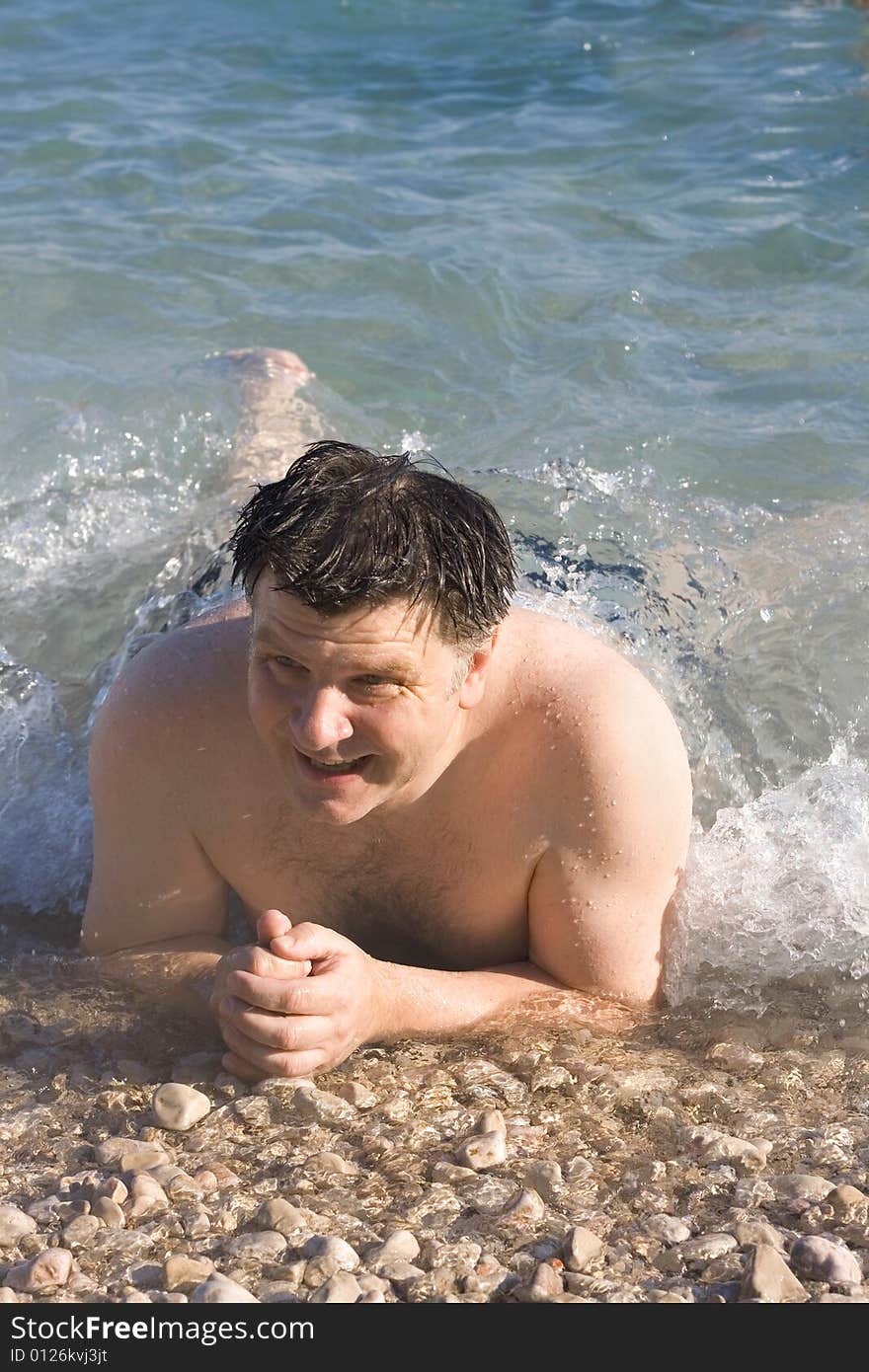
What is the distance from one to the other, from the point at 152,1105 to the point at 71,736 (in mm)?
1872

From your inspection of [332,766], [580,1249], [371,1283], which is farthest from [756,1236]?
[332,766]

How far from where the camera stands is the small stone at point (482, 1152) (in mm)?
3033

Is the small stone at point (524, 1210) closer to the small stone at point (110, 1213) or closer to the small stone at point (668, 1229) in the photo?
the small stone at point (668, 1229)

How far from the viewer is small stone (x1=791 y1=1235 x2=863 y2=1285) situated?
268 cm

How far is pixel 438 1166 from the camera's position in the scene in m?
3.03

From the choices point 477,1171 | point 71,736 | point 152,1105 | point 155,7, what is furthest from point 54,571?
point 155,7

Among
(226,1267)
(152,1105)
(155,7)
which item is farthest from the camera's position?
(155,7)

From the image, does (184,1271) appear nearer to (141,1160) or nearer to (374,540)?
(141,1160)

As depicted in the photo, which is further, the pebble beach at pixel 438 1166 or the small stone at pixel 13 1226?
the small stone at pixel 13 1226

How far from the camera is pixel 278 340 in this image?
7.58 meters

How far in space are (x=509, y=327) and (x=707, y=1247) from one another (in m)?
5.51

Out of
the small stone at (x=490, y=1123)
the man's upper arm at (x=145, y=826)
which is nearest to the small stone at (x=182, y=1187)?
the small stone at (x=490, y=1123)

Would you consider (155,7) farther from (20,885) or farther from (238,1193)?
Result: (238,1193)

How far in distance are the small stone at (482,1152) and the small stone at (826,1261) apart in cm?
58
